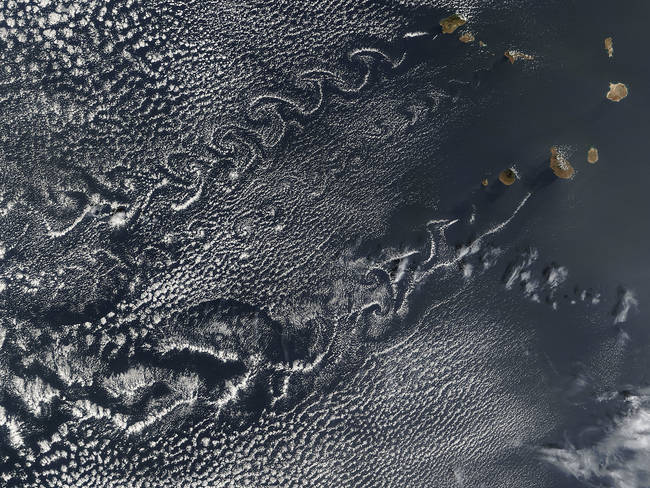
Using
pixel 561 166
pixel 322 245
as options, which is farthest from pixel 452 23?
pixel 322 245

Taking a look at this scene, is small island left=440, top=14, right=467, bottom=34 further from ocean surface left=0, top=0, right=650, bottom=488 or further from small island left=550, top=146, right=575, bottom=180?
small island left=550, top=146, right=575, bottom=180

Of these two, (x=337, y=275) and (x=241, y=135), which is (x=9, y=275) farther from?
(x=337, y=275)

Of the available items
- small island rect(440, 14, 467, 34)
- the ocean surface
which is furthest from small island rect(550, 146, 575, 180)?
small island rect(440, 14, 467, 34)

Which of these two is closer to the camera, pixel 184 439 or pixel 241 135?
pixel 184 439

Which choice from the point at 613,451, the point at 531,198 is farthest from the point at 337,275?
the point at 613,451

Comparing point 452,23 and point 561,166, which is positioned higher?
point 452,23

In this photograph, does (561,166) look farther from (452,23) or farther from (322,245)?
(322,245)

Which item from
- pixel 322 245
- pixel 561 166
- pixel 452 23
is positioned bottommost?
pixel 561 166

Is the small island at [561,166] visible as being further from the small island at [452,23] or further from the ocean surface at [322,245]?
the small island at [452,23]
